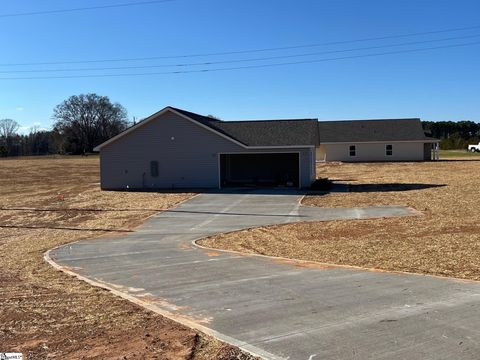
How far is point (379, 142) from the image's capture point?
65.6 m

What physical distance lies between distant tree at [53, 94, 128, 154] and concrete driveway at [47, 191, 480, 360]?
414ft

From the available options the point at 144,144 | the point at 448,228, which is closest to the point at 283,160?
the point at 144,144

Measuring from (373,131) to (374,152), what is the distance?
2818 millimetres

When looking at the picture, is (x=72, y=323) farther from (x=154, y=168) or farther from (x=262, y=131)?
(x=262, y=131)

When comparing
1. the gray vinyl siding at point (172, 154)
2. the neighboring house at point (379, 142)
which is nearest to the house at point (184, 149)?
the gray vinyl siding at point (172, 154)

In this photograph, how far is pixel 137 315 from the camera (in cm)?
719

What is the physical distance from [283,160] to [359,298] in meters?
31.2

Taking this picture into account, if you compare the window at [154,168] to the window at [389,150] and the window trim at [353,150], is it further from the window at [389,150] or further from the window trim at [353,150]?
the window at [389,150]

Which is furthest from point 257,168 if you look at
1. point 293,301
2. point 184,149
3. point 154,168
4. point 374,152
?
point 293,301

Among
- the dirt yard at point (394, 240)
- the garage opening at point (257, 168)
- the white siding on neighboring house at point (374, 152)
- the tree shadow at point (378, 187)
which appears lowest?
the dirt yard at point (394, 240)

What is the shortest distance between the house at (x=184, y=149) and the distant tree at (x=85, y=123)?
335 ft

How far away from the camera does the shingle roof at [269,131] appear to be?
33406 mm

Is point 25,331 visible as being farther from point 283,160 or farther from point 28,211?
point 283,160

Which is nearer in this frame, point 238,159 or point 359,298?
point 359,298
